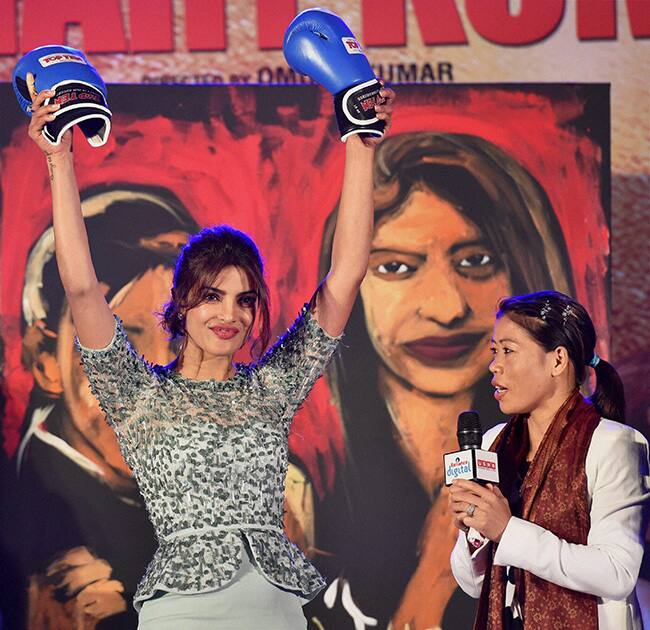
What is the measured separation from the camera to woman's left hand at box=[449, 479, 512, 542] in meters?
2.31

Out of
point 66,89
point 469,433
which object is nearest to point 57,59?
point 66,89

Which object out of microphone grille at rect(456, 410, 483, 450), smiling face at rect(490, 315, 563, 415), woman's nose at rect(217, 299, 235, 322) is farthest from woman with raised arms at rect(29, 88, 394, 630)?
smiling face at rect(490, 315, 563, 415)

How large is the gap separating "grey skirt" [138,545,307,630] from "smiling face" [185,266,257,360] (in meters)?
0.42

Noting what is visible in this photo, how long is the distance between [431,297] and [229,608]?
1.87m

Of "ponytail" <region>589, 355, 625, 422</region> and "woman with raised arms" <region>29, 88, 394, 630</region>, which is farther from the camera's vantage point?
"ponytail" <region>589, 355, 625, 422</region>

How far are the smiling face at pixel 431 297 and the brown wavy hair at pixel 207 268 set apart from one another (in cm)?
→ 147

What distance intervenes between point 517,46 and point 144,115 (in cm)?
155

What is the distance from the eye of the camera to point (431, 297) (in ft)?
12.6

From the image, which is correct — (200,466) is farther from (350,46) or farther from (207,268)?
(350,46)

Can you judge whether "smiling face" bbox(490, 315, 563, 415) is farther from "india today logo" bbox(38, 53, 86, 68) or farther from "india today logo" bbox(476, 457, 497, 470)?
"india today logo" bbox(38, 53, 86, 68)

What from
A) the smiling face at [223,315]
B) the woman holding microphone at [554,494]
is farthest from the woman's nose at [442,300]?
the smiling face at [223,315]

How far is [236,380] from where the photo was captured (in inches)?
93.1

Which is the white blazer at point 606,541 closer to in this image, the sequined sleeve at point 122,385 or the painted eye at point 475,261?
the sequined sleeve at point 122,385

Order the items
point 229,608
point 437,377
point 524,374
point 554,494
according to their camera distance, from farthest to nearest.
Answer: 1. point 437,377
2. point 524,374
3. point 554,494
4. point 229,608
